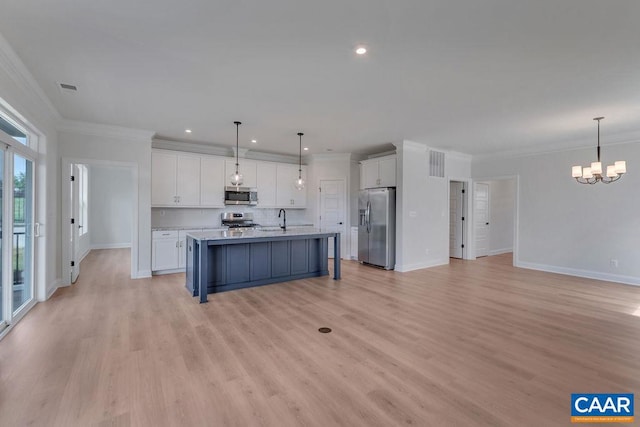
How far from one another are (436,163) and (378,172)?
1.34 meters

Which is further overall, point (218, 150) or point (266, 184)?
point (266, 184)

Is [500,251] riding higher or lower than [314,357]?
higher

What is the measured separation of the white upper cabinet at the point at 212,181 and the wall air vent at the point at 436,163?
180 inches

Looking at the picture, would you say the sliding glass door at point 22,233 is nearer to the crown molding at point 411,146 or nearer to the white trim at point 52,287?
the white trim at point 52,287

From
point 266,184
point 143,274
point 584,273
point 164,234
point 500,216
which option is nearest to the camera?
point 143,274

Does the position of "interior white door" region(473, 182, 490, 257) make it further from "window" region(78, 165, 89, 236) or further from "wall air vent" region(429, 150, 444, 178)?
"window" region(78, 165, 89, 236)

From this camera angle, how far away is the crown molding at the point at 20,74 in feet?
8.28

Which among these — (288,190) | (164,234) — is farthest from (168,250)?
(288,190)

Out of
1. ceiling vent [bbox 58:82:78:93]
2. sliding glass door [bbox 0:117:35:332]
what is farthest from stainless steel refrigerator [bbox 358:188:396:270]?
sliding glass door [bbox 0:117:35:332]

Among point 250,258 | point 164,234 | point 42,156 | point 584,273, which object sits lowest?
point 584,273

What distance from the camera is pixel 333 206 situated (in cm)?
732

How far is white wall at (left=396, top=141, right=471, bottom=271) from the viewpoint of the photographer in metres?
6.00

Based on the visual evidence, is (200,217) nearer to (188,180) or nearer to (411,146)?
(188,180)

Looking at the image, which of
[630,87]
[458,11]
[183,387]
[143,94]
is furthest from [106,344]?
[630,87]
